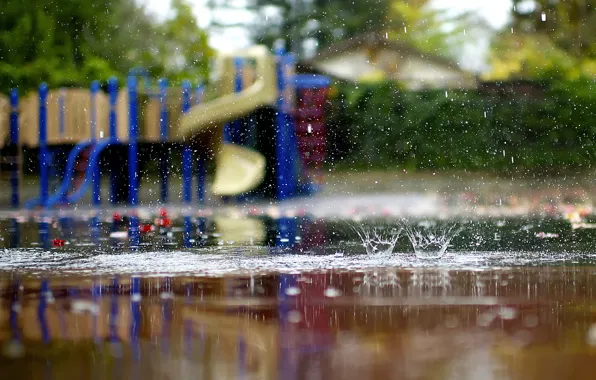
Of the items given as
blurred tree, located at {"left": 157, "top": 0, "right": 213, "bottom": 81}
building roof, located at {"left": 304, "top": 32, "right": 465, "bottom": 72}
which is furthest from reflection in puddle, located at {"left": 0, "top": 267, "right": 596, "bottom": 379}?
building roof, located at {"left": 304, "top": 32, "right": 465, "bottom": 72}

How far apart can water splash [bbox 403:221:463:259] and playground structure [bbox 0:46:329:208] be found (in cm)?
Answer: 537

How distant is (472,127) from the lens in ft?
79.5

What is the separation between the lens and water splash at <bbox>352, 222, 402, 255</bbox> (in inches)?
288

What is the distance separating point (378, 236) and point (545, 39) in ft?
108

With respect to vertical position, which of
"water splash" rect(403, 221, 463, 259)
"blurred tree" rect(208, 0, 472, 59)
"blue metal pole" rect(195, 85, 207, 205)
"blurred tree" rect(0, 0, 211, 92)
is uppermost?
"blurred tree" rect(208, 0, 472, 59)

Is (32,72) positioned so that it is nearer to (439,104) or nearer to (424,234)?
(439,104)

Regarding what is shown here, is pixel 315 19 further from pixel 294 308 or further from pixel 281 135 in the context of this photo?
pixel 294 308

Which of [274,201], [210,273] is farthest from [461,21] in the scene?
[210,273]

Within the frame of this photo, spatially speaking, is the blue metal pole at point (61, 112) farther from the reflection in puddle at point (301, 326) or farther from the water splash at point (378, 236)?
the reflection in puddle at point (301, 326)

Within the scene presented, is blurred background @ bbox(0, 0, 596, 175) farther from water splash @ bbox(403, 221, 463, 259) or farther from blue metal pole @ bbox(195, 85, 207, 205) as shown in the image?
water splash @ bbox(403, 221, 463, 259)

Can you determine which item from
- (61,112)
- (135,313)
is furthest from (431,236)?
(61,112)

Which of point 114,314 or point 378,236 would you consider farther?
point 378,236

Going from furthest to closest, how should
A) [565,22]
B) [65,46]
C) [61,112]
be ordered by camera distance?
1. [565,22]
2. [65,46]
3. [61,112]

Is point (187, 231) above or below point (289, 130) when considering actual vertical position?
below
